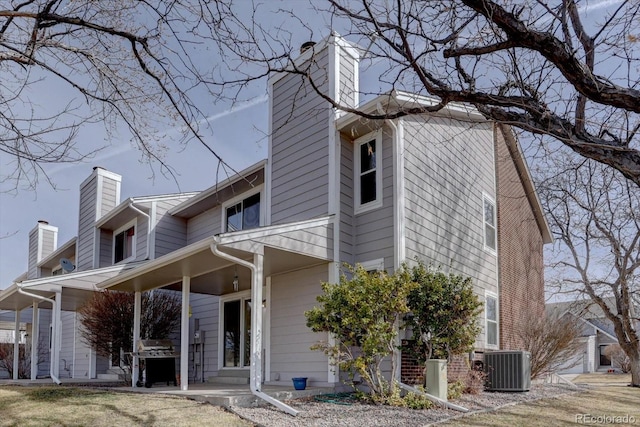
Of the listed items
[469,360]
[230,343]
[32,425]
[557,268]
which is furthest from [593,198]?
[32,425]

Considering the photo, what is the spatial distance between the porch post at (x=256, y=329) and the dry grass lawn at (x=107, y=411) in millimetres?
819

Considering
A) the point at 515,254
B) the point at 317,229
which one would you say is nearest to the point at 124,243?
the point at 317,229

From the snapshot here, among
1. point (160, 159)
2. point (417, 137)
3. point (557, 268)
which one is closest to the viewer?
point (160, 159)

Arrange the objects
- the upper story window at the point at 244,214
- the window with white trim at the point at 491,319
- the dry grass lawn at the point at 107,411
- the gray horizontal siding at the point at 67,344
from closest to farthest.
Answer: the dry grass lawn at the point at 107,411
the window with white trim at the point at 491,319
the upper story window at the point at 244,214
the gray horizontal siding at the point at 67,344

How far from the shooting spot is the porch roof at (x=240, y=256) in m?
9.52

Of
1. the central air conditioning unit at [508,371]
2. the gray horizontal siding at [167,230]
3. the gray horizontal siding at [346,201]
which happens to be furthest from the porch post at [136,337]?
the central air conditioning unit at [508,371]

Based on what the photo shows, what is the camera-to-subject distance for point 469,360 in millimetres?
12086

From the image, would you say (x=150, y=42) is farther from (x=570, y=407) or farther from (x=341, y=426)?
(x=570, y=407)

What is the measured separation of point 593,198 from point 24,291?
1548 cm

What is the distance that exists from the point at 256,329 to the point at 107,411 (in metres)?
2.42

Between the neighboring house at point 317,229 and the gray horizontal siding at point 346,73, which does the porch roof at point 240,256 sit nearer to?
the neighboring house at point 317,229

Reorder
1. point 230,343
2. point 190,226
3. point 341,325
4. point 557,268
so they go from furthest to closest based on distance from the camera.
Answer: point 557,268, point 190,226, point 230,343, point 341,325

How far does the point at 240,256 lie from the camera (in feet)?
32.5

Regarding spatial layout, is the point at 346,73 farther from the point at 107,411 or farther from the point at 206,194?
the point at 107,411
